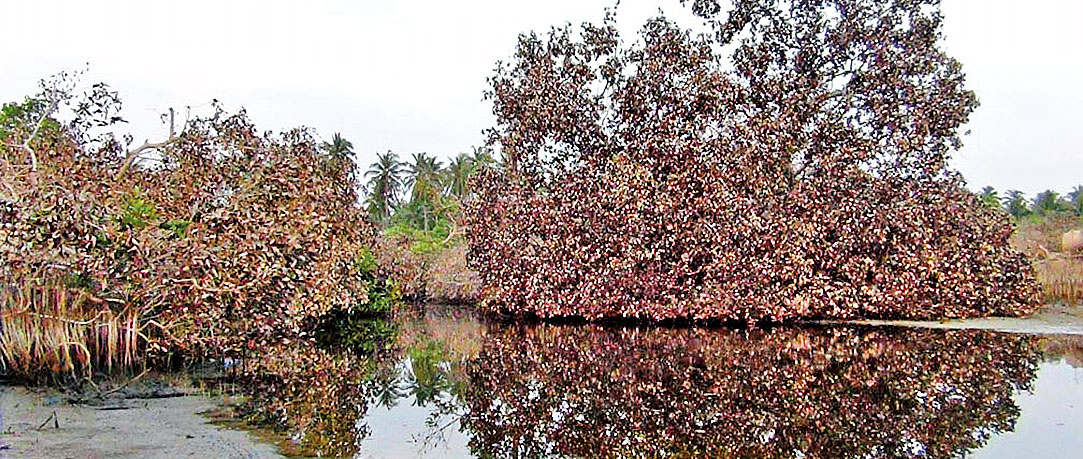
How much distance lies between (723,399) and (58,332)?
6820 mm

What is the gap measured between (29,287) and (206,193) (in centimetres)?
215

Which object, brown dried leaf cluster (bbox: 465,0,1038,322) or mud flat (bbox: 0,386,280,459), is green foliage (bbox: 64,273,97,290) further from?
brown dried leaf cluster (bbox: 465,0,1038,322)

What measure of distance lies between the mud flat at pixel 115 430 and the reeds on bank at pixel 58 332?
51 centimetres

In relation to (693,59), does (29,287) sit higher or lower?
lower

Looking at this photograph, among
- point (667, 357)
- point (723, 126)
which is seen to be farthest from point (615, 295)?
point (667, 357)

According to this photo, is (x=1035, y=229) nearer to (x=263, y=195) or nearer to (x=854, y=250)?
(x=854, y=250)

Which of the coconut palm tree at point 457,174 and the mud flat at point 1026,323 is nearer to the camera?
the mud flat at point 1026,323

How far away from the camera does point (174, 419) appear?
304 inches

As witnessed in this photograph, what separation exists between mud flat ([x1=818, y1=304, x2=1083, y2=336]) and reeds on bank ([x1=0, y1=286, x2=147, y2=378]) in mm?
13364

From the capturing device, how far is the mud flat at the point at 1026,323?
51.6ft

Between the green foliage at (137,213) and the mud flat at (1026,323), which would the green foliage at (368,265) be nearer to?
the green foliage at (137,213)

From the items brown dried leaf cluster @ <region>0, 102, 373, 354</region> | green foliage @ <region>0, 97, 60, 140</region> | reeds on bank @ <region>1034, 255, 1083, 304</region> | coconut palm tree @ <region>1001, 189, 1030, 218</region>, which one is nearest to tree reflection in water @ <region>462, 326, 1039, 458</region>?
brown dried leaf cluster @ <region>0, 102, 373, 354</region>

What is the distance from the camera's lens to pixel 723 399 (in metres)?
8.89

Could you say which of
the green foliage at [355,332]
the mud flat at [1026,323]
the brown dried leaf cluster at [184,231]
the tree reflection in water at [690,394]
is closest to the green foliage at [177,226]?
the brown dried leaf cluster at [184,231]
